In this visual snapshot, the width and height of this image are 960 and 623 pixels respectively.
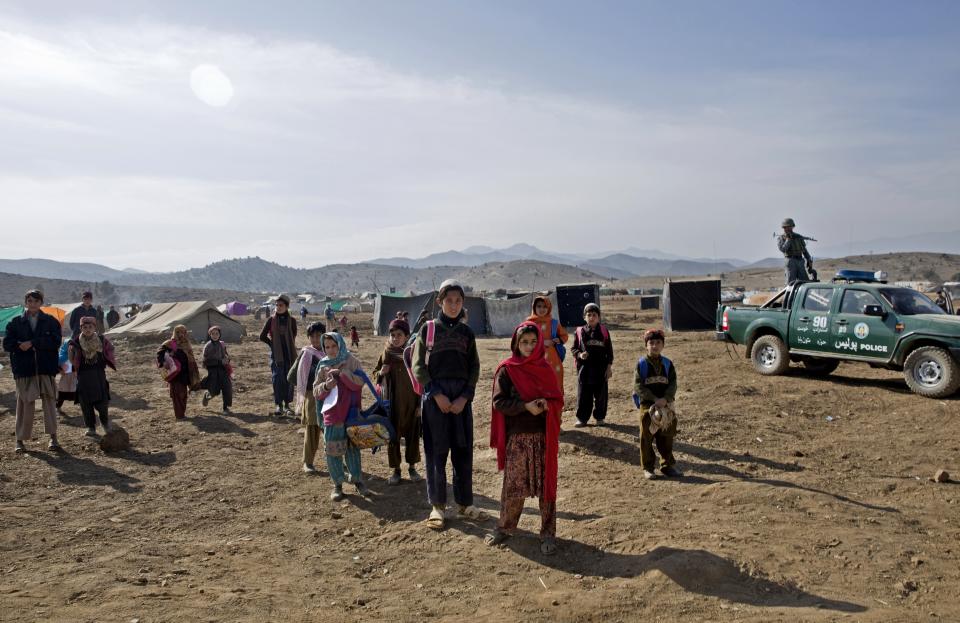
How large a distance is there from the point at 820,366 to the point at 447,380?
28.6ft

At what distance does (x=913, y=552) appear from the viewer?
173 inches

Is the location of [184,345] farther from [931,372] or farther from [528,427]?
[931,372]

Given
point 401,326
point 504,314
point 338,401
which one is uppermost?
point 401,326

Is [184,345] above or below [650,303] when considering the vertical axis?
below

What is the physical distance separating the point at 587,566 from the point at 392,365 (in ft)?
9.28

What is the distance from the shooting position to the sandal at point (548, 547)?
462cm

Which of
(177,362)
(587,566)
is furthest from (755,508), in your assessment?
(177,362)

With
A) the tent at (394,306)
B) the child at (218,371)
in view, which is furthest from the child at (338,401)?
the tent at (394,306)

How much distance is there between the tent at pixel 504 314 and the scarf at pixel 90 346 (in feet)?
64.4

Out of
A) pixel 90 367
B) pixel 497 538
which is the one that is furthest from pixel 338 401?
pixel 90 367

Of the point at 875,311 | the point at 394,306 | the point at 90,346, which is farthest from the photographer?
the point at 394,306

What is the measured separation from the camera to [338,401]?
6117 millimetres

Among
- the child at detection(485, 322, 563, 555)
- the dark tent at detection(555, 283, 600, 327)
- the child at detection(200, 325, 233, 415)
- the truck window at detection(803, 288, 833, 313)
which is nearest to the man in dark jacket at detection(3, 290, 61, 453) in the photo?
the child at detection(200, 325, 233, 415)

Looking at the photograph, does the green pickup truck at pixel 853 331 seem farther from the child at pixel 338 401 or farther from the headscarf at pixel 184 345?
the headscarf at pixel 184 345
